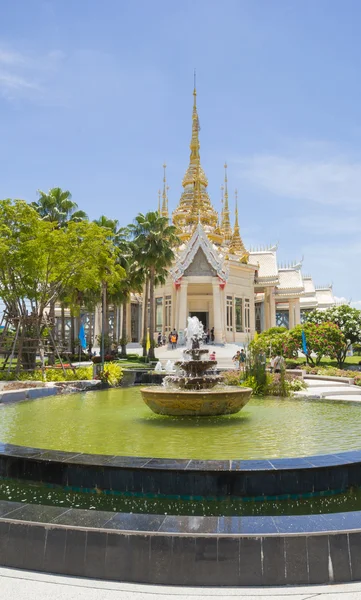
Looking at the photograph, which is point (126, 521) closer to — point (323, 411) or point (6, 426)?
point (6, 426)

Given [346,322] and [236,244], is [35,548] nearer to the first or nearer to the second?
[346,322]

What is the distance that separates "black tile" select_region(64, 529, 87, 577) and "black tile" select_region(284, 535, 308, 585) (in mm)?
1486

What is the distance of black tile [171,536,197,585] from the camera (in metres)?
3.62

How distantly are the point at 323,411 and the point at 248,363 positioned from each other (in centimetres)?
463

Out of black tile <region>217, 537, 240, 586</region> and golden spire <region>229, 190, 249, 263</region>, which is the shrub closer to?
black tile <region>217, 537, 240, 586</region>

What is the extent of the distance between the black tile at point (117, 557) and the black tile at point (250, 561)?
82 cm

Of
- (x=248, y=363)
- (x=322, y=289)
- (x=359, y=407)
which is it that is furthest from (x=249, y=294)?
(x=359, y=407)

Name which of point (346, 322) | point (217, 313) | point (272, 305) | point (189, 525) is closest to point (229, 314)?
point (217, 313)

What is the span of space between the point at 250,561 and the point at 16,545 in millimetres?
→ 1784

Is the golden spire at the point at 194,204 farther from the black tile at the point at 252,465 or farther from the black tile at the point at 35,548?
the black tile at the point at 35,548

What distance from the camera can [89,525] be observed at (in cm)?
388

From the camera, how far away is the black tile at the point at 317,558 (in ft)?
11.8

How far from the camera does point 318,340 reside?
30250 mm

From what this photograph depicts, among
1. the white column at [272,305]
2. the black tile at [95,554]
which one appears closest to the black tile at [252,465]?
the black tile at [95,554]
